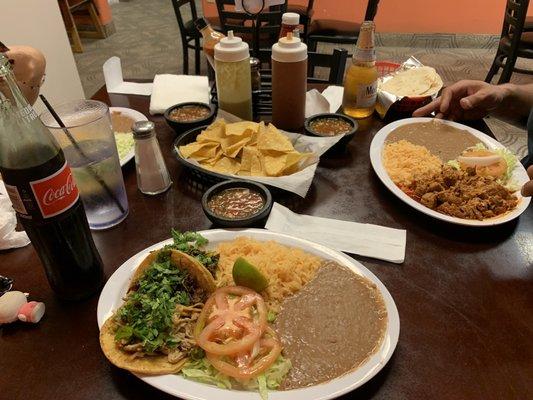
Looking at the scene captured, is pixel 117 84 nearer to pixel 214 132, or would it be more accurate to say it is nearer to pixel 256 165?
pixel 214 132

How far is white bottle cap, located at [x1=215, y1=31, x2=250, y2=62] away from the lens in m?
1.84

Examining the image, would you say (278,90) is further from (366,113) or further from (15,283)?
(15,283)

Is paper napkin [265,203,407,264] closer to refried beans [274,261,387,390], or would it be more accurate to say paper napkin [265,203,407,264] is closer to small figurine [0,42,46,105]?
refried beans [274,261,387,390]

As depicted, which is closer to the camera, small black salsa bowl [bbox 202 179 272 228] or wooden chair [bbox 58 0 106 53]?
small black salsa bowl [bbox 202 179 272 228]

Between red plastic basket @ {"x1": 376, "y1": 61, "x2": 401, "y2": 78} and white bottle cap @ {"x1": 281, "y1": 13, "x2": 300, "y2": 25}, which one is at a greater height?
white bottle cap @ {"x1": 281, "y1": 13, "x2": 300, "y2": 25}

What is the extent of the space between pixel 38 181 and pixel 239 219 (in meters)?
0.61

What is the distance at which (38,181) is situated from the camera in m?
0.97

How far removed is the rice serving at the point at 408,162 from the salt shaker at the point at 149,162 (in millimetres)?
904

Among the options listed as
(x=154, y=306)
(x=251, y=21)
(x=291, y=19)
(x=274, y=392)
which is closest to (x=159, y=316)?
(x=154, y=306)

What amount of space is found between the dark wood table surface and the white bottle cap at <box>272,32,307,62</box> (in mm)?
553

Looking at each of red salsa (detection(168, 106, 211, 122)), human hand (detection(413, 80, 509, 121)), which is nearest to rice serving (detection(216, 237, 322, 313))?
red salsa (detection(168, 106, 211, 122))

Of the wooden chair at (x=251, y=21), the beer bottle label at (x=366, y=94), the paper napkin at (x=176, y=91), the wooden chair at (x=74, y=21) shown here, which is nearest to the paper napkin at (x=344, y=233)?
the beer bottle label at (x=366, y=94)

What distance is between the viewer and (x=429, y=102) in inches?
85.4

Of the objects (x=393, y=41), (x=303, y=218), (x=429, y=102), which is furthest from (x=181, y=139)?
(x=393, y=41)
